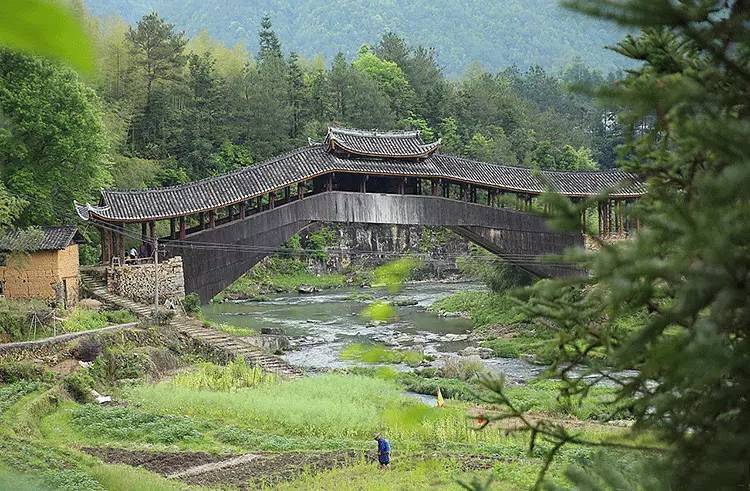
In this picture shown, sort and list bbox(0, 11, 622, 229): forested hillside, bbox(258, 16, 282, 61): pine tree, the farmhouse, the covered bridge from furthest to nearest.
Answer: bbox(258, 16, 282, 61): pine tree, bbox(0, 11, 622, 229): forested hillside, the covered bridge, the farmhouse

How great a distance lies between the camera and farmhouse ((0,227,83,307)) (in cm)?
1681

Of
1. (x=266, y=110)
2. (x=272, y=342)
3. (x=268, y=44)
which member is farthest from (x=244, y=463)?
(x=268, y=44)

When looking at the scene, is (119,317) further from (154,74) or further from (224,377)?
(154,74)

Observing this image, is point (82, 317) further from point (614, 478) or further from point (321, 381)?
point (614, 478)

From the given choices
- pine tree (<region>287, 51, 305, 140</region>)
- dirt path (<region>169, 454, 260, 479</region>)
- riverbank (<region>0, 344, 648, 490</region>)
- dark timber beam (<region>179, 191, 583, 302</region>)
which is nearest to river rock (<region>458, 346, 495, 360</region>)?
dark timber beam (<region>179, 191, 583, 302</region>)

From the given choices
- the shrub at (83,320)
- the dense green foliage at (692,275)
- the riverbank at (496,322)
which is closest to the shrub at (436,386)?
the riverbank at (496,322)

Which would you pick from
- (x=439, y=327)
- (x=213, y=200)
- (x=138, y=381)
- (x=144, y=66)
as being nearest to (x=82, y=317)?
(x=138, y=381)

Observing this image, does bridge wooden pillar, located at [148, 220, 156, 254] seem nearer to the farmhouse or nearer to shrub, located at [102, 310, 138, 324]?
the farmhouse

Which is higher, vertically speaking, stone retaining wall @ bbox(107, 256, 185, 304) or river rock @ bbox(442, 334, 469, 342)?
stone retaining wall @ bbox(107, 256, 185, 304)

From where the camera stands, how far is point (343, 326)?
23.8 meters

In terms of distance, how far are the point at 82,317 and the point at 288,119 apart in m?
21.1

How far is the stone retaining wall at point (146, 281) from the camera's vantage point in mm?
18953

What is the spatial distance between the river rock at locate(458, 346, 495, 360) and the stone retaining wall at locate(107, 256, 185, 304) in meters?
7.10

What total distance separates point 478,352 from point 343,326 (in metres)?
4.88
